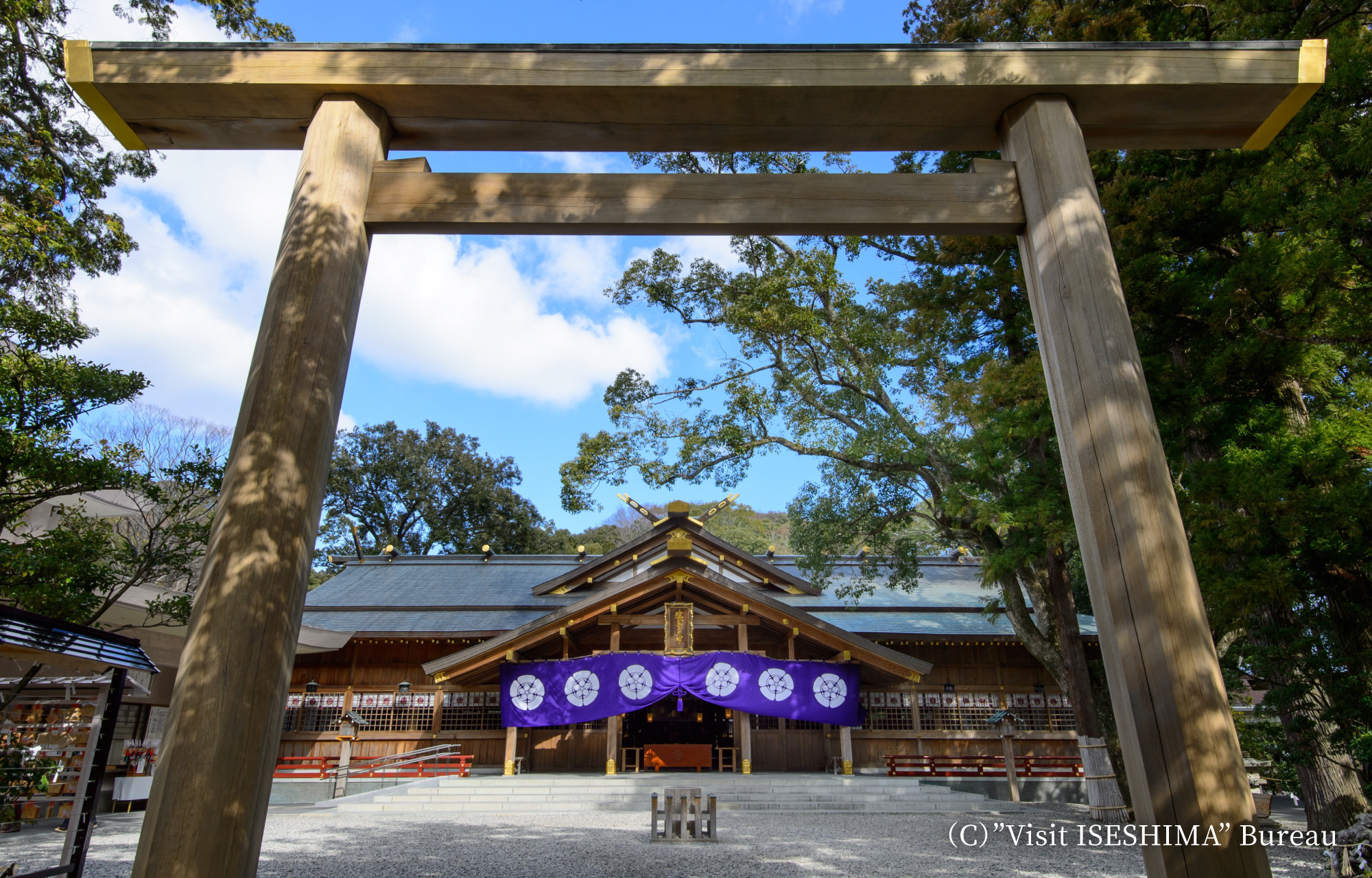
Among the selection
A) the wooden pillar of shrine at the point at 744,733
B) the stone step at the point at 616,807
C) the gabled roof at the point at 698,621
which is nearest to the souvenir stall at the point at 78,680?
the stone step at the point at 616,807

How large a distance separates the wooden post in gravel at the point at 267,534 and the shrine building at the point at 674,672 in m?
10.6

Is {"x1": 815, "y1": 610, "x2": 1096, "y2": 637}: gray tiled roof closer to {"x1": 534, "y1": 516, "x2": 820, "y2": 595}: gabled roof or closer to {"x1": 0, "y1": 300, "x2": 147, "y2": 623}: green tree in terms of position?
{"x1": 534, "y1": 516, "x2": 820, "y2": 595}: gabled roof

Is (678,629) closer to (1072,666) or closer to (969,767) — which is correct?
(969,767)

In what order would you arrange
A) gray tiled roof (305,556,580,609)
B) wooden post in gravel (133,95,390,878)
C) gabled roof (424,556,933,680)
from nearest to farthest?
wooden post in gravel (133,95,390,878) < gabled roof (424,556,933,680) < gray tiled roof (305,556,580,609)

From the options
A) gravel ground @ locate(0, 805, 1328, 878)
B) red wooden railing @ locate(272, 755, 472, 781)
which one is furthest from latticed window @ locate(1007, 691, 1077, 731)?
red wooden railing @ locate(272, 755, 472, 781)

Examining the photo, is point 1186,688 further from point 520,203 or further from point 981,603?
point 981,603

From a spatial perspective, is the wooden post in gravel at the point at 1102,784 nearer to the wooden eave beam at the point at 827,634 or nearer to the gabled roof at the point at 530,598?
the wooden eave beam at the point at 827,634

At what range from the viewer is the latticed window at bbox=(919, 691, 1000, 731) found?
47.7 ft

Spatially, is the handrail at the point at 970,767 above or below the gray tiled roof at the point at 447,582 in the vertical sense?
below

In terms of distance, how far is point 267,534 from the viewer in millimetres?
2408

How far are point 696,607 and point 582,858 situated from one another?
24.4ft

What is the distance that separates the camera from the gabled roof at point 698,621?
41.9 ft

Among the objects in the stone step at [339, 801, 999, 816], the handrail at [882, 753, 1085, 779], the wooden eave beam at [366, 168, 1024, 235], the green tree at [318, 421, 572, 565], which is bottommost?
the stone step at [339, 801, 999, 816]

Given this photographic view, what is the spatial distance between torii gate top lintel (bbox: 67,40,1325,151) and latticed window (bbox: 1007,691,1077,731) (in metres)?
13.9
